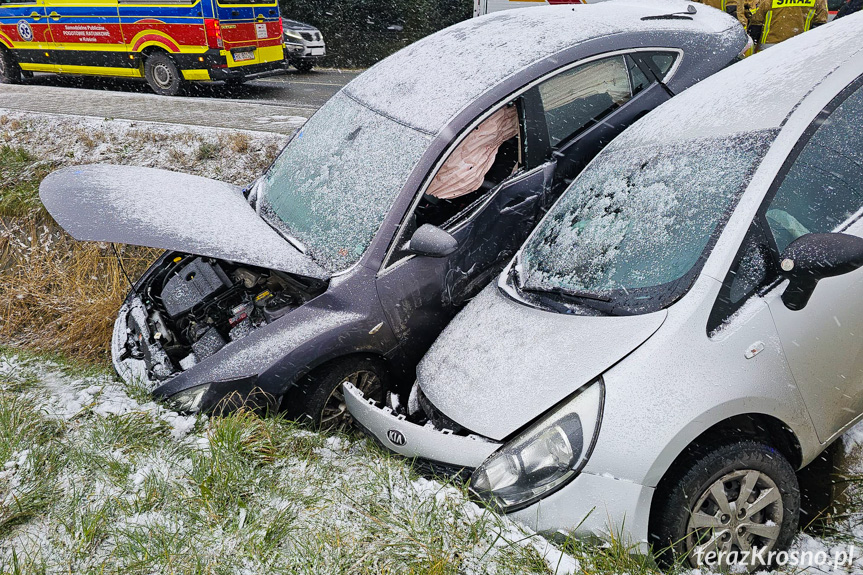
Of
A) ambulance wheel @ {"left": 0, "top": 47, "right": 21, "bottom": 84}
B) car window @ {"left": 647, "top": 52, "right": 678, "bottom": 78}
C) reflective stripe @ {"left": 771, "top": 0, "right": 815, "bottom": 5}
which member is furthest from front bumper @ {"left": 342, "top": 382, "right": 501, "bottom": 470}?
ambulance wheel @ {"left": 0, "top": 47, "right": 21, "bottom": 84}

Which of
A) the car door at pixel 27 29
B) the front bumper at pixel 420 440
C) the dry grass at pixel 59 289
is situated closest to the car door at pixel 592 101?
the front bumper at pixel 420 440

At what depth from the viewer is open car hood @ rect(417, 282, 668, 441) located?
2309 millimetres

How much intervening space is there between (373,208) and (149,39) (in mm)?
7905

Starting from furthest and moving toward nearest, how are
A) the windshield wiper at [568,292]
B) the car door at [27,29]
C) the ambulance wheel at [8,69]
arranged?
1. the ambulance wheel at [8,69]
2. the car door at [27,29]
3. the windshield wiper at [568,292]

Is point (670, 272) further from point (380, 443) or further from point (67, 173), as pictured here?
point (67, 173)

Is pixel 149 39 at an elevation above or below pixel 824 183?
above

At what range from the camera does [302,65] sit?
529 inches

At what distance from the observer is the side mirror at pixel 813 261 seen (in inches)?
85.3

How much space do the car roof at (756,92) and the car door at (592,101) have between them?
0.58 meters

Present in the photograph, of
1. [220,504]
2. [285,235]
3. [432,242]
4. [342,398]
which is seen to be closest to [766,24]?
[432,242]

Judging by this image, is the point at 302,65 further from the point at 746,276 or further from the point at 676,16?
the point at 746,276

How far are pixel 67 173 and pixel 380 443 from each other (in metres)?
2.42

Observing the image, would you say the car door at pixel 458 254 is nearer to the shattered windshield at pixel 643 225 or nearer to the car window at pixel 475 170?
the car window at pixel 475 170

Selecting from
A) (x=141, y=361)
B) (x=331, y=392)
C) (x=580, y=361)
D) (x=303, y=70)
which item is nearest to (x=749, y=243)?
(x=580, y=361)
